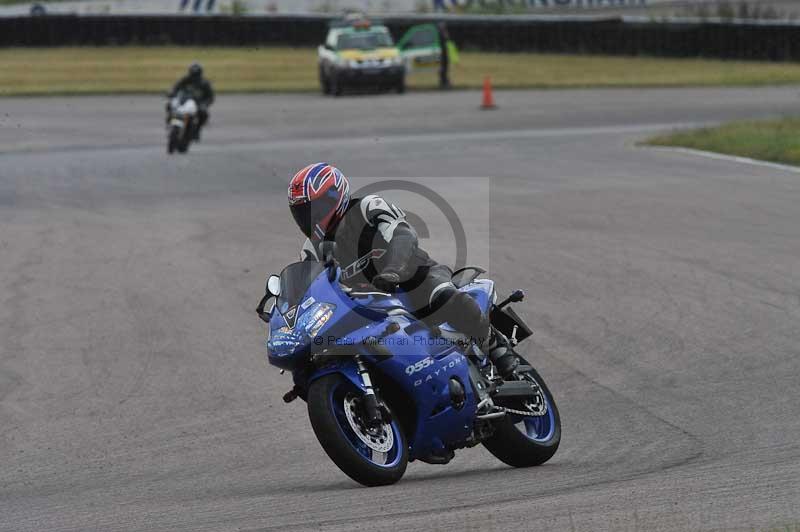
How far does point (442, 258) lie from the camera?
12781mm

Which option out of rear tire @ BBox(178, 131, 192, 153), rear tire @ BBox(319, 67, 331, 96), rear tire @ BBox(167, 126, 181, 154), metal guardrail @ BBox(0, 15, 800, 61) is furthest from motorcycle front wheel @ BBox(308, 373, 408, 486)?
metal guardrail @ BBox(0, 15, 800, 61)

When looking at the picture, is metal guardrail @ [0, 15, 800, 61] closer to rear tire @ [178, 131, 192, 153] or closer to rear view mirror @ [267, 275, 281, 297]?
rear tire @ [178, 131, 192, 153]

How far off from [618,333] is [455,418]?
12.1ft

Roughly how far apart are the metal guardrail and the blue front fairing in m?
35.4

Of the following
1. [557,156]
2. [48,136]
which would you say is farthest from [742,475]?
[48,136]

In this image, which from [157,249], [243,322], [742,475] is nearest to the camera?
[742,475]

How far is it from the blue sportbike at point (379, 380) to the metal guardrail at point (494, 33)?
1388 inches

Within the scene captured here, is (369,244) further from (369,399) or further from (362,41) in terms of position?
(362,41)

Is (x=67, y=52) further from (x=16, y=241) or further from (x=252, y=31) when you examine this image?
(x=16, y=241)

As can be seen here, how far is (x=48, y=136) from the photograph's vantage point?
85.1ft

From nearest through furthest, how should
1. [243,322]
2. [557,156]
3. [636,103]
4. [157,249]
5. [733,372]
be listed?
[733,372]
[243,322]
[157,249]
[557,156]
[636,103]

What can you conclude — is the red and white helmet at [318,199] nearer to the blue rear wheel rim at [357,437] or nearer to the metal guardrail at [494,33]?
the blue rear wheel rim at [357,437]

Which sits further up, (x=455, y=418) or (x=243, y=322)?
(x=455, y=418)

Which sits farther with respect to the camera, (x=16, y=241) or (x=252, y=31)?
(x=252, y=31)
